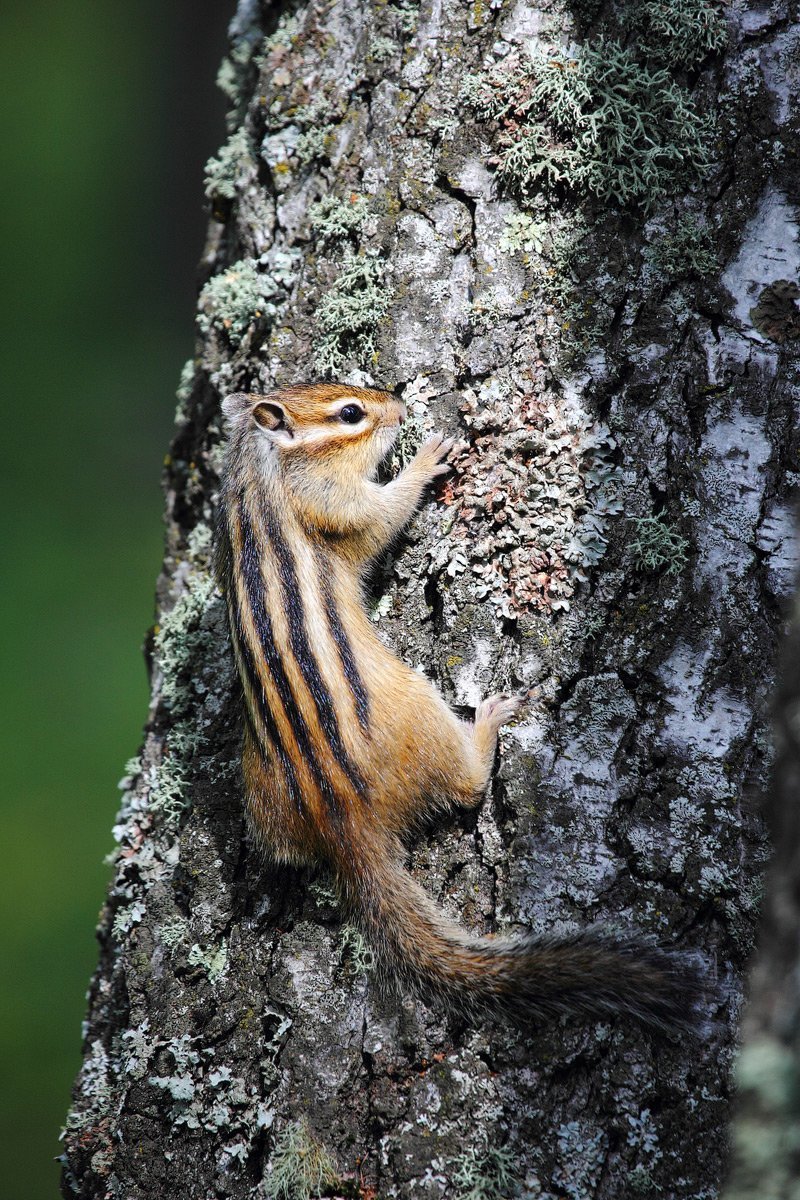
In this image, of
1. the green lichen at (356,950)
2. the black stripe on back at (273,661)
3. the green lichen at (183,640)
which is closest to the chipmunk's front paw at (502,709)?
the black stripe on back at (273,661)

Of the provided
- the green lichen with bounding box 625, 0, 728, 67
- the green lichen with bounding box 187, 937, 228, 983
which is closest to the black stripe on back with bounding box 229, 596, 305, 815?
the green lichen with bounding box 187, 937, 228, 983

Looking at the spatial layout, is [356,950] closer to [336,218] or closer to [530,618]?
[530,618]

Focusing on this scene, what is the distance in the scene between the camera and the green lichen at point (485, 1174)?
1.97m

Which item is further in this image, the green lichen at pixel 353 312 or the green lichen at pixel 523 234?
the green lichen at pixel 353 312

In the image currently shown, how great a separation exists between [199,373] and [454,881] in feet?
6.36

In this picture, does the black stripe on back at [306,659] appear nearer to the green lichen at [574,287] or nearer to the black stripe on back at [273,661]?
the black stripe on back at [273,661]

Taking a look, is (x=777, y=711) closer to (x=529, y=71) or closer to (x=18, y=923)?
(x=529, y=71)

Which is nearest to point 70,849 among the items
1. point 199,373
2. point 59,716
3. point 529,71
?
point 59,716

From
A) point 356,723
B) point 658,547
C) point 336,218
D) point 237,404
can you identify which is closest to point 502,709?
point 356,723

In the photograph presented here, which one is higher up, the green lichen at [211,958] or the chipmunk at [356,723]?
the chipmunk at [356,723]

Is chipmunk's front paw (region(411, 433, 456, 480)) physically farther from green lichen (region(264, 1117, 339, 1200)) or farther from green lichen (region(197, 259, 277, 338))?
green lichen (region(264, 1117, 339, 1200))

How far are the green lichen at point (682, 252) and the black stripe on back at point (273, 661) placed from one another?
4.57 feet

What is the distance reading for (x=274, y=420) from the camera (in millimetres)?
3021

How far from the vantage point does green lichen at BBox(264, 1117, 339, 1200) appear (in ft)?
Answer: 6.88
